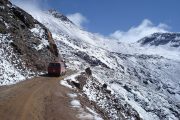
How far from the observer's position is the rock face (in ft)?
154

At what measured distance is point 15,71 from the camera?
132ft

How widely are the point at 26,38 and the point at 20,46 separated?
4.69 meters

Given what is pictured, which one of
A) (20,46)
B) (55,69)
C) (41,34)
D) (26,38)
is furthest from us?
(41,34)

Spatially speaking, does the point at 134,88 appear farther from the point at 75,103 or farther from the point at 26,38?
the point at 75,103

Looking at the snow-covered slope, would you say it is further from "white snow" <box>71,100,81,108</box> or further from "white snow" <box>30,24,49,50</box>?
"white snow" <box>30,24,49,50</box>

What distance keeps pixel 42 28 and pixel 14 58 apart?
17.4 meters

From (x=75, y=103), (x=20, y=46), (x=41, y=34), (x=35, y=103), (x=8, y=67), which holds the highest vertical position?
(x=41, y=34)

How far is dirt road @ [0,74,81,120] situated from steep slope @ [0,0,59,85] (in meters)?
5.28

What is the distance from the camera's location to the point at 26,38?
171 ft

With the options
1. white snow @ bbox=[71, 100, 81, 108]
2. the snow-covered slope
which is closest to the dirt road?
→ white snow @ bbox=[71, 100, 81, 108]

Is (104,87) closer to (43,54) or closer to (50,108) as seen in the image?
(43,54)

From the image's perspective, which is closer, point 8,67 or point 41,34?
point 8,67

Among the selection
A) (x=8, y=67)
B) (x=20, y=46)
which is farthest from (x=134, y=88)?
(x=8, y=67)

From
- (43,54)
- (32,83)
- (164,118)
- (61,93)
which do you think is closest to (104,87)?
(43,54)
